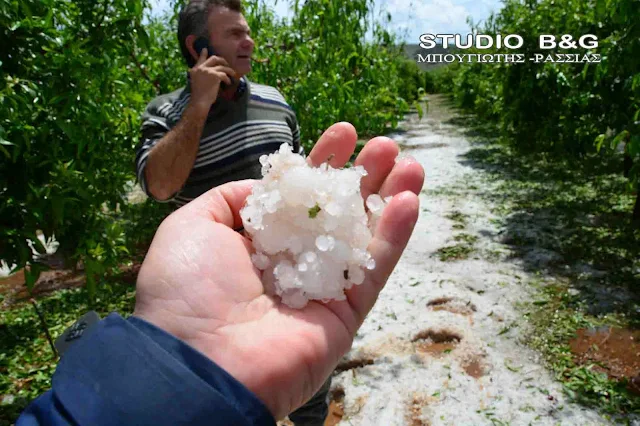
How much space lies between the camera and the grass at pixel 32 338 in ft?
7.85

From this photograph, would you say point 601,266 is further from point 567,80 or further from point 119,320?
point 119,320

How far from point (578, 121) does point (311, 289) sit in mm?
4885

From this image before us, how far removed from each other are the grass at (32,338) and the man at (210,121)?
1217 mm

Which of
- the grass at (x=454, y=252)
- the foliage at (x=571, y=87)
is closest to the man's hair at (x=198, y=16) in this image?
the foliage at (x=571, y=87)

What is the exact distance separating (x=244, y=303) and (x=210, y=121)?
0.84m

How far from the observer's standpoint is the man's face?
1678 mm

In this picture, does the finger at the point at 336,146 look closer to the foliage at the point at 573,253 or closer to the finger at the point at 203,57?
the finger at the point at 203,57

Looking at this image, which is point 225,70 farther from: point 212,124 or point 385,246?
point 385,246

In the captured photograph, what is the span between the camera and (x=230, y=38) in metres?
1.69

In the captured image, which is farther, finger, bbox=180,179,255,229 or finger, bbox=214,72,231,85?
finger, bbox=214,72,231,85

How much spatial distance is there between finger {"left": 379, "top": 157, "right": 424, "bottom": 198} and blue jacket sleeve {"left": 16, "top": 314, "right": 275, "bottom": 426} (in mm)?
692

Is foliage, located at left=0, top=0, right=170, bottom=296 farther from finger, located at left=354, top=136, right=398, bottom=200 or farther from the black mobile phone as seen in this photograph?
finger, located at left=354, top=136, right=398, bottom=200

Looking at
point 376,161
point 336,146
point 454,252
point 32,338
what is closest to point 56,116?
point 336,146

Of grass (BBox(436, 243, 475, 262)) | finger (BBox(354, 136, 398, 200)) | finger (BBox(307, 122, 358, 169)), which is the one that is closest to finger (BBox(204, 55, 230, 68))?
finger (BBox(307, 122, 358, 169))
